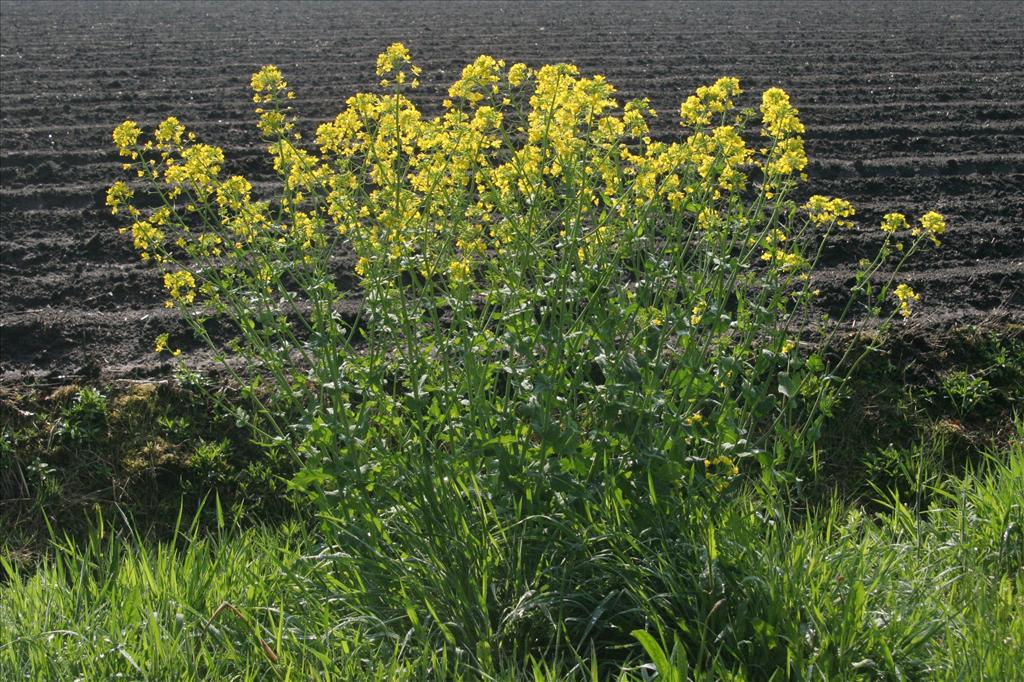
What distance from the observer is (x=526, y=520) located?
313 cm

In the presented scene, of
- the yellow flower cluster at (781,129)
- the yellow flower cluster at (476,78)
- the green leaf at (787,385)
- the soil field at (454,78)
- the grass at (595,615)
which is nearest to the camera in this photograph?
the grass at (595,615)

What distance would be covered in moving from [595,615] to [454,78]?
9160 mm

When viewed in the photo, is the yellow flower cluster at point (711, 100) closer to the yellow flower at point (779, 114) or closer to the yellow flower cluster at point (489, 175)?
the yellow flower cluster at point (489, 175)

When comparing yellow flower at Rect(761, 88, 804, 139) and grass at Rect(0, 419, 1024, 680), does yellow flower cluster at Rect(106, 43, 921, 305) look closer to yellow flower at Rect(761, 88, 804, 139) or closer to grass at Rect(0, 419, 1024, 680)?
yellow flower at Rect(761, 88, 804, 139)

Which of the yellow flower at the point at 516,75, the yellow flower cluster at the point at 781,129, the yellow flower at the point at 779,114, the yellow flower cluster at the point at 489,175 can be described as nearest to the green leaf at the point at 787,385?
the yellow flower cluster at the point at 489,175

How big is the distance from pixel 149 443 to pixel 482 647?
230 cm

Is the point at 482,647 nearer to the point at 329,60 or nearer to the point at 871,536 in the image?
the point at 871,536

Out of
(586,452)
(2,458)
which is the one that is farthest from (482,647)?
(2,458)

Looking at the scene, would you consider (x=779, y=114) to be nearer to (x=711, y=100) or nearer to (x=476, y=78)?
(x=711, y=100)

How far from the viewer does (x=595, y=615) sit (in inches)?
117

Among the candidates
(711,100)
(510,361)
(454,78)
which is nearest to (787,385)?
(510,361)

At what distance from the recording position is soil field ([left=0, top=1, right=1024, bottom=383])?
584cm

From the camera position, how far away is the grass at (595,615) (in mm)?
2877

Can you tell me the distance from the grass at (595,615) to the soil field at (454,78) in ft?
6.69
